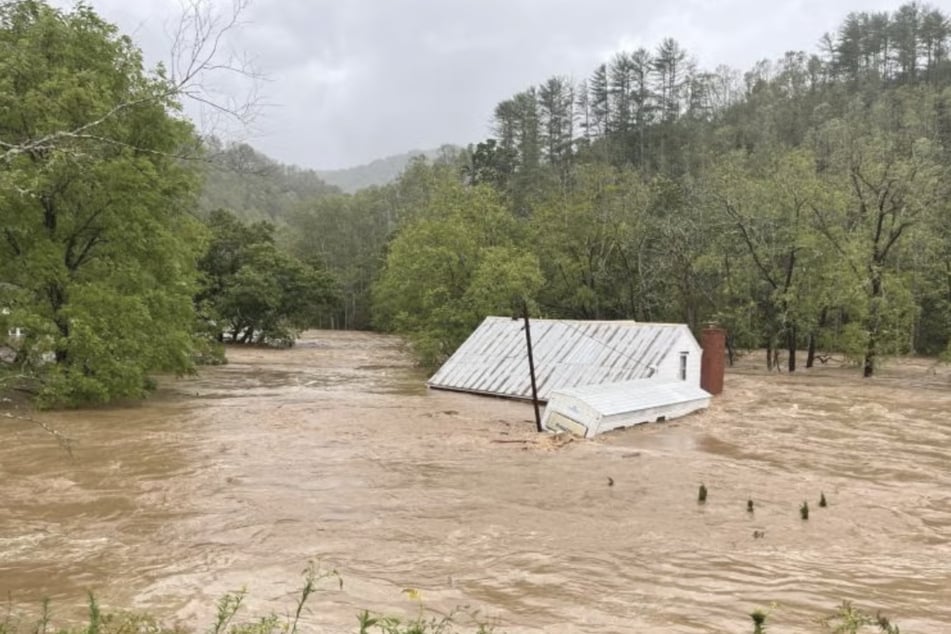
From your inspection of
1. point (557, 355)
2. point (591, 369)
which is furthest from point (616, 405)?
point (557, 355)

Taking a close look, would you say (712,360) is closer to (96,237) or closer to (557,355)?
(557,355)

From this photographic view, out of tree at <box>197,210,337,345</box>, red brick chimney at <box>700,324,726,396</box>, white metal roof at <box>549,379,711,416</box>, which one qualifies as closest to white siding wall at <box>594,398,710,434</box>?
white metal roof at <box>549,379,711,416</box>

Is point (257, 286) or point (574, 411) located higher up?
point (257, 286)

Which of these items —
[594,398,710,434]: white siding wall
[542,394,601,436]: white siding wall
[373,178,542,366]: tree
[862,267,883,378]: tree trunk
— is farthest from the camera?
[373,178,542,366]: tree

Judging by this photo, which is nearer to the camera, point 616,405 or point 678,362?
point 616,405

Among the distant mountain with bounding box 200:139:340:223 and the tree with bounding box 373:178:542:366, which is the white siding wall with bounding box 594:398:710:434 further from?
the tree with bounding box 373:178:542:366

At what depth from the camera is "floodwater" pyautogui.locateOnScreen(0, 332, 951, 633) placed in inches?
343

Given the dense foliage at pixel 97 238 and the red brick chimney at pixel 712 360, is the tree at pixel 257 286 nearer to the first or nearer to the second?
the dense foliage at pixel 97 238

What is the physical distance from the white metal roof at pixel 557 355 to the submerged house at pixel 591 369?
0.11ft

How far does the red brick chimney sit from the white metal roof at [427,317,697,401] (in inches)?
56.4

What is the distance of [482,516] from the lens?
1213 cm

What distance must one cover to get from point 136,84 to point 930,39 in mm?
100146

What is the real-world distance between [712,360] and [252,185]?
21889mm

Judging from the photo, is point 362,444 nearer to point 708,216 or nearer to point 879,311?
point 879,311
